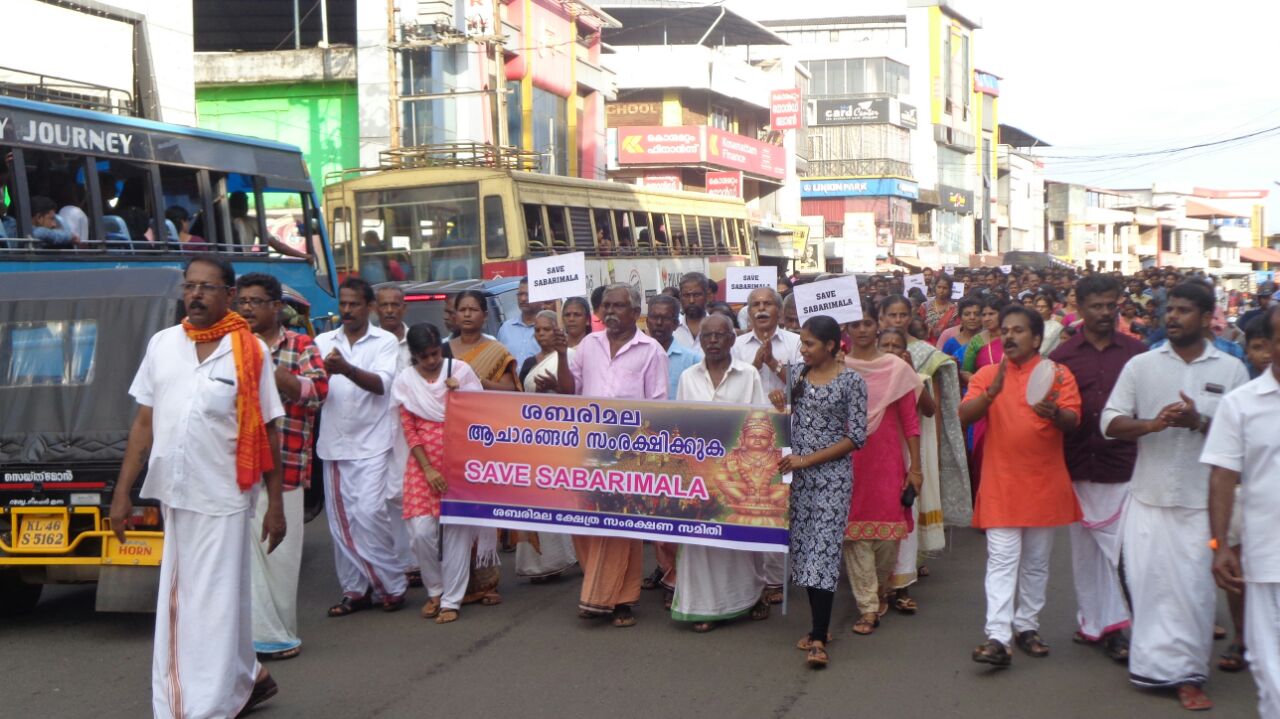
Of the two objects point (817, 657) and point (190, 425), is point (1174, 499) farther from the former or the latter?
point (190, 425)

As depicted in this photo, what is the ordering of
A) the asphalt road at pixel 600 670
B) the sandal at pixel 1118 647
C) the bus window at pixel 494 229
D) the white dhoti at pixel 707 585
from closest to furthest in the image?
the asphalt road at pixel 600 670 < the sandal at pixel 1118 647 < the white dhoti at pixel 707 585 < the bus window at pixel 494 229

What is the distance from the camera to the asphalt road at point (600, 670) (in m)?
5.88

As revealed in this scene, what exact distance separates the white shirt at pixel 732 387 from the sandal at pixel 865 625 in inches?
49.1

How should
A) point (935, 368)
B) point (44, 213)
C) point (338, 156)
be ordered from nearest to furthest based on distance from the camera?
point (935, 368), point (44, 213), point (338, 156)

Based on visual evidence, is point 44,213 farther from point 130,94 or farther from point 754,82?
point 754,82

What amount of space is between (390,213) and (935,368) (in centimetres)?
1338

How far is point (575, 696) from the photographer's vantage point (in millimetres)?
6051

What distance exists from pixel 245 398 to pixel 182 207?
969 centimetres

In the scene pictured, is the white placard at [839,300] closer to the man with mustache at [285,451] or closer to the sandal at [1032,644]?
the sandal at [1032,644]

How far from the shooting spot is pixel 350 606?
775cm

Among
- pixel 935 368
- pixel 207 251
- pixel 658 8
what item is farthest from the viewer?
pixel 658 8

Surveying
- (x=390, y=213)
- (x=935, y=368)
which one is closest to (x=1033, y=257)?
(x=390, y=213)

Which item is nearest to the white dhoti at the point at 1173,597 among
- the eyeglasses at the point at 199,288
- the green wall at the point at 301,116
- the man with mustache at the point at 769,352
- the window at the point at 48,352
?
the man with mustache at the point at 769,352

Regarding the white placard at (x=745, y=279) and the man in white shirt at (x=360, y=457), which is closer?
the man in white shirt at (x=360, y=457)
